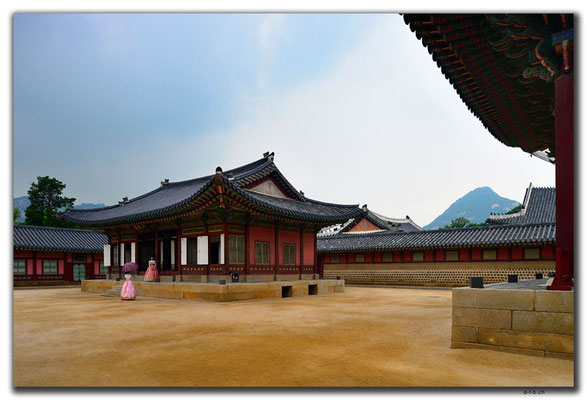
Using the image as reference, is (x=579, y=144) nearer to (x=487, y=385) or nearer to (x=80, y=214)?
(x=487, y=385)

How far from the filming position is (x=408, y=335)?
8398 millimetres

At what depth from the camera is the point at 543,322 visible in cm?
614

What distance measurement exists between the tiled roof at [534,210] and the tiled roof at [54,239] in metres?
36.0

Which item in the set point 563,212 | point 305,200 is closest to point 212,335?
point 563,212

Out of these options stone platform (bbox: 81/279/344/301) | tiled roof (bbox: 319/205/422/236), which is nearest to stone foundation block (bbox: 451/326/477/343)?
stone platform (bbox: 81/279/344/301)

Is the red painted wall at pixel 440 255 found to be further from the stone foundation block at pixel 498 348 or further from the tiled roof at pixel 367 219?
the stone foundation block at pixel 498 348

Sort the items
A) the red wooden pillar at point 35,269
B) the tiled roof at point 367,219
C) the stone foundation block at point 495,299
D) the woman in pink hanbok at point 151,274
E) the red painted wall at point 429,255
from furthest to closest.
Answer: the tiled roof at point 367,219 < the red wooden pillar at point 35,269 < the red painted wall at point 429,255 < the woman in pink hanbok at point 151,274 < the stone foundation block at point 495,299

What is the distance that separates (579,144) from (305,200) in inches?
829

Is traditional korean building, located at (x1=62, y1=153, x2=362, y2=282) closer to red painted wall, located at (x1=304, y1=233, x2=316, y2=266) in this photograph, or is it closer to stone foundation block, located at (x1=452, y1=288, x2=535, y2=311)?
red painted wall, located at (x1=304, y1=233, x2=316, y2=266)

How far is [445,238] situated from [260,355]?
25.1m

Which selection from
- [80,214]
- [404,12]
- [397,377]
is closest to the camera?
[397,377]

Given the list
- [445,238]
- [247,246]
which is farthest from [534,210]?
[247,246]

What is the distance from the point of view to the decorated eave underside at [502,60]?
20.9 feet

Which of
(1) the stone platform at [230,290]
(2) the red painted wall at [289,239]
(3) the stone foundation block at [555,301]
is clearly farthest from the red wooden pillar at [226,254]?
(3) the stone foundation block at [555,301]
